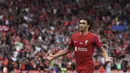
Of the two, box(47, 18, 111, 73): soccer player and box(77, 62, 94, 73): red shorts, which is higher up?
box(47, 18, 111, 73): soccer player

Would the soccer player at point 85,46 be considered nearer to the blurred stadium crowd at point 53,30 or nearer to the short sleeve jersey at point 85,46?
the short sleeve jersey at point 85,46

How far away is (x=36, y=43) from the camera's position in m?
22.0

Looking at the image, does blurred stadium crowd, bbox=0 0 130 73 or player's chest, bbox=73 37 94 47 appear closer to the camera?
player's chest, bbox=73 37 94 47

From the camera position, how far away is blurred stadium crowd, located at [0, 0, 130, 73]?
19406mm

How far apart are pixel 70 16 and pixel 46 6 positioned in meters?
1.79

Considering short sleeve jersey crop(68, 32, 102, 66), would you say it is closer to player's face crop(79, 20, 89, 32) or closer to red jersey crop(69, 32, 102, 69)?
red jersey crop(69, 32, 102, 69)

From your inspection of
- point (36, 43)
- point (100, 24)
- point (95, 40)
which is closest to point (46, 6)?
point (100, 24)

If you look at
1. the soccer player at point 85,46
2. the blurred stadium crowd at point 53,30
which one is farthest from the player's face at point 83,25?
the blurred stadium crowd at point 53,30

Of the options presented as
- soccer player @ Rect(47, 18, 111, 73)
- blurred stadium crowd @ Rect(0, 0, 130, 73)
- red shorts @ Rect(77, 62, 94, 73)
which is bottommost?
blurred stadium crowd @ Rect(0, 0, 130, 73)

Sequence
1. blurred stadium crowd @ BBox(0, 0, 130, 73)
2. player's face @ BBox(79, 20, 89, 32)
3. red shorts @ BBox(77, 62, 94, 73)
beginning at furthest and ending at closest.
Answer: blurred stadium crowd @ BBox(0, 0, 130, 73) < red shorts @ BBox(77, 62, 94, 73) < player's face @ BBox(79, 20, 89, 32)

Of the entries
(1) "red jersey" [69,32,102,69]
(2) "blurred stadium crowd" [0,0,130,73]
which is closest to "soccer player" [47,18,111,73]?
(1) "red jersey" [69,32,102,69]

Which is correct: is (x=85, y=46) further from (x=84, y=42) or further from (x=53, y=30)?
(x=53, y=30)

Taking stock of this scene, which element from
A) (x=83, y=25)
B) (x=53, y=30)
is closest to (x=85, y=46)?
(x=83, y=25)

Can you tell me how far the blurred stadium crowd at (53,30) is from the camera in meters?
19.4
